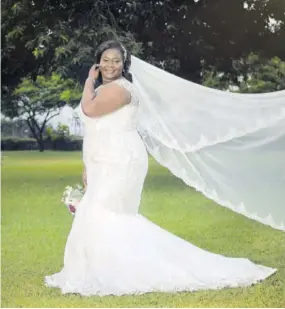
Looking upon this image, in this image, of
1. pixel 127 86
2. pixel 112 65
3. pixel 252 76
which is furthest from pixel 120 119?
pixel 252 76

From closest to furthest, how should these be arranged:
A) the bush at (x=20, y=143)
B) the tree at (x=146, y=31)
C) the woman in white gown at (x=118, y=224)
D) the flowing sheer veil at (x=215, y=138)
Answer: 1. the woman in white gown at (x=118, y=224)
2. the flowing sheer veil at (x=215, y=138)
3. the tree at (x=146, y=31)
4. the bush at (x=20, y=143)

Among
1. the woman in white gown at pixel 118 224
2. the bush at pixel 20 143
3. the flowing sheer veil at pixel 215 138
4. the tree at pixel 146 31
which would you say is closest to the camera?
the woman in white gown at pixel 118 224

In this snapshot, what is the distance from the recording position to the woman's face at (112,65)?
9.25 ft

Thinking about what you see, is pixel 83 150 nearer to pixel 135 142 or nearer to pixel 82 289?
pixel 135 142

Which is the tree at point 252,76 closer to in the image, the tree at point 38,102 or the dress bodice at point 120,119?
the dress bodice at point 120,119

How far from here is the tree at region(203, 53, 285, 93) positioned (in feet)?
9.76

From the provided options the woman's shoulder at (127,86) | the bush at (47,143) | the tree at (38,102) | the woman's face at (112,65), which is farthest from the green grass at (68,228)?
the woman's face at (112,65)

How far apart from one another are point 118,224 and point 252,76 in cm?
96

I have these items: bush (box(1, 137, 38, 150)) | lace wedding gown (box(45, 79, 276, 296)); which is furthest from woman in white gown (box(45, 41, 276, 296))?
bush (box(1, 137, 38, 150))

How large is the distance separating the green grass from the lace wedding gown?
60 millimetres

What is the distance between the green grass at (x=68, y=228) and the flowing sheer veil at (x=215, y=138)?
10cm

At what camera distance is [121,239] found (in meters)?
2.79

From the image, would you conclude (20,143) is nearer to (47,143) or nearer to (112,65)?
(47,143)

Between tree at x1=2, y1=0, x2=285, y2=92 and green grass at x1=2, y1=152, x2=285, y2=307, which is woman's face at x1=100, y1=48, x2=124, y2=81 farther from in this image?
green grass at x1=2, y1=152, x2=285, y2=307
